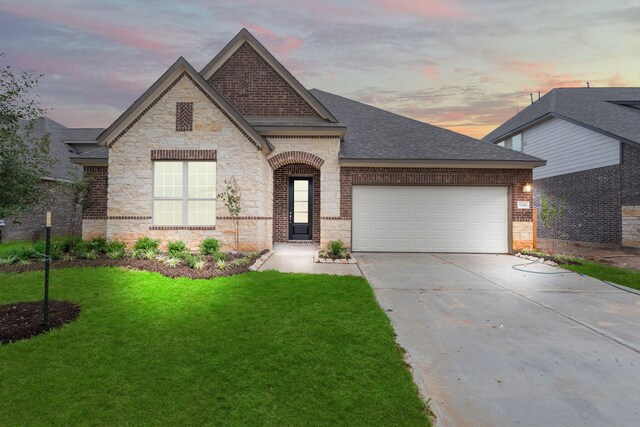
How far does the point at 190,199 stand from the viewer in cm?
1119

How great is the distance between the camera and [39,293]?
646cm

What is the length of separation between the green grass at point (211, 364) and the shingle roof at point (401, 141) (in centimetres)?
809

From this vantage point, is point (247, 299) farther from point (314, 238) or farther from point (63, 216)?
point (63, 216)

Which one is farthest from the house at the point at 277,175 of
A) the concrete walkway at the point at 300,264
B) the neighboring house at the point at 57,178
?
the neighboring house at the point at 57,178

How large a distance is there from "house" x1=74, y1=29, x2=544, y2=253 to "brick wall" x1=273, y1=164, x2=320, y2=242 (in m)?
0.05

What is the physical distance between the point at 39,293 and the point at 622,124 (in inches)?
991

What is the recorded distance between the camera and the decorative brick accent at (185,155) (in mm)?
10969

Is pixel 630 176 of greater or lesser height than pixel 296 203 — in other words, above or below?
above

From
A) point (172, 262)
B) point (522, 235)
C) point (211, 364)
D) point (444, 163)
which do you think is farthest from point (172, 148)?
point (522, 235)

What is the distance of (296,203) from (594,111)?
18875mm

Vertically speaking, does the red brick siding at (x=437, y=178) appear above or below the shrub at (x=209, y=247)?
above

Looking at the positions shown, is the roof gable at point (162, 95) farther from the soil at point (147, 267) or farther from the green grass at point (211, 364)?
the green grass at point (211, 364)

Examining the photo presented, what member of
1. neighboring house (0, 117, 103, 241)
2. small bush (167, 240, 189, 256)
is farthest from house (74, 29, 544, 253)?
neighboring house (0, 117, 103, 241)

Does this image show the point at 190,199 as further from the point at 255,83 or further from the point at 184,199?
the point at 255,83
